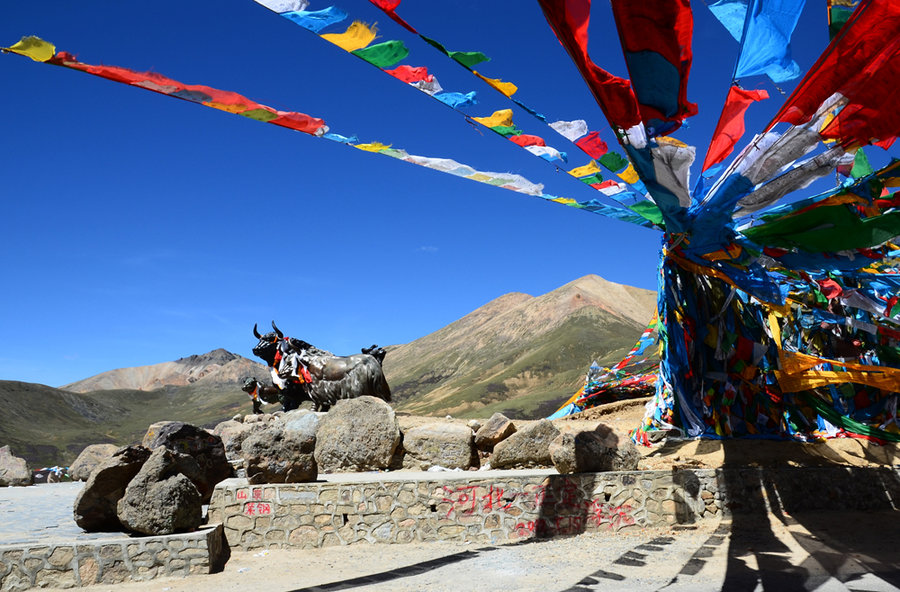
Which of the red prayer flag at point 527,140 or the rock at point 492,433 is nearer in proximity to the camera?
the red prayer flag at point 527,140

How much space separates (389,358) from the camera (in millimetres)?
82000

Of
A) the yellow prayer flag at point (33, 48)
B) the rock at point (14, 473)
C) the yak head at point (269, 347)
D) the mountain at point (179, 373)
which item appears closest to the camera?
the yellow prayer flag at point (33, 48)

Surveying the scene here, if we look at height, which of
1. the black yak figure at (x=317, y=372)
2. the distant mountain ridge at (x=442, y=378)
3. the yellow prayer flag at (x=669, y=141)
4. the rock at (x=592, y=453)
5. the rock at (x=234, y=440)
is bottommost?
the rock at (x=592, y=453)

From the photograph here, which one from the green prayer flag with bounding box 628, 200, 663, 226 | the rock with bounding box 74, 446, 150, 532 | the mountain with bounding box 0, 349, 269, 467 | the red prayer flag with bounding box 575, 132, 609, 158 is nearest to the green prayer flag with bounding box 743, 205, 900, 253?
the green prayer flag with bounding box 628, 200, 663, 226

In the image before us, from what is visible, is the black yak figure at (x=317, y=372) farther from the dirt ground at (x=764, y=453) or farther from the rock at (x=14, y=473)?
the rock at (x=14, y=473)

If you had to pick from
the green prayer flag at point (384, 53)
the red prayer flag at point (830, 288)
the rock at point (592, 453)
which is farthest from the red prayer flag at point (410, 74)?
the red prayer flag at point (830, 288)

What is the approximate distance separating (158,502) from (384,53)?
16.6ft

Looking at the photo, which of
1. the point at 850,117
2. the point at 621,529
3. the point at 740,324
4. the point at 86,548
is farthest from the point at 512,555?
the point at 740,324

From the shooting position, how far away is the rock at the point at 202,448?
849 centimetres

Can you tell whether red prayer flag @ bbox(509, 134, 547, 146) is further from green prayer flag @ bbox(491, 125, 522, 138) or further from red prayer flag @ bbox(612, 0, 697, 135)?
red prayer flag @ bbox(612, 0, 697, 135)

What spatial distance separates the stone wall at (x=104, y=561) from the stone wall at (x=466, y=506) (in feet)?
4.00

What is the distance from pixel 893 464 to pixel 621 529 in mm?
6094

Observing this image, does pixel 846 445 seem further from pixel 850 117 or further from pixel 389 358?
pixel 389 358

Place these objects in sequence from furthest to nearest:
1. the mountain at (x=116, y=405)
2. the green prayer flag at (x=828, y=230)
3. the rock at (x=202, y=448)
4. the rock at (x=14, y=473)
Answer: the mountain at (x=116, y=405) → the rock at (x=14, y=473) → the rock at (x=202, y=448) → the green prayer flag at (x=828, y=230)
